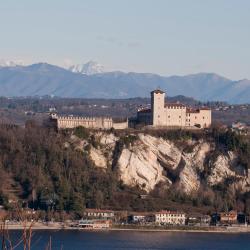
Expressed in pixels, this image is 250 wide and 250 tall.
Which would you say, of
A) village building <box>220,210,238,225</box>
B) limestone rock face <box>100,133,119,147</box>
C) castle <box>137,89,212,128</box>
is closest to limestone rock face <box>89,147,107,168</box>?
limestone rock face <box>100,133,119,147</box>

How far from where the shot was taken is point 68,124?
5584 cm

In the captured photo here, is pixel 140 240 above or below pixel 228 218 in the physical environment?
below

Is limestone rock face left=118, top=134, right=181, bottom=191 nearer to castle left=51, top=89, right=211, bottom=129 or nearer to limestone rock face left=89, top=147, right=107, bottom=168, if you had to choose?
limestone rock face left=89, top=147, right=107, bottom=168

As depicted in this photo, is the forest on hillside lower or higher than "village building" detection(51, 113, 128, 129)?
lower

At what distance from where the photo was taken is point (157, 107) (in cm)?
5519

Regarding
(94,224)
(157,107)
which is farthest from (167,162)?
(94,224)

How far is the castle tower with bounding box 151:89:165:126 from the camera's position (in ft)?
180

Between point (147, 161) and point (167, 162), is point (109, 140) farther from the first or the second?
point (167, 162)

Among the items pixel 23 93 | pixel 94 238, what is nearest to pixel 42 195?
pixel 94 238

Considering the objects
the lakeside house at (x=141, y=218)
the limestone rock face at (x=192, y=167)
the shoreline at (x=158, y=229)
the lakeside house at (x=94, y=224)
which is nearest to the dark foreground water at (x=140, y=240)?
the shoreline at (x=158, y=229)

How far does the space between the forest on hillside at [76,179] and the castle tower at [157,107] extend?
58cm

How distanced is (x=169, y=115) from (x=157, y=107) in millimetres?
714

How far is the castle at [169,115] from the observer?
55.2 m

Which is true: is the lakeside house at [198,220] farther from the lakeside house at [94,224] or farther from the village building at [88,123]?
the village building at [88,123]
